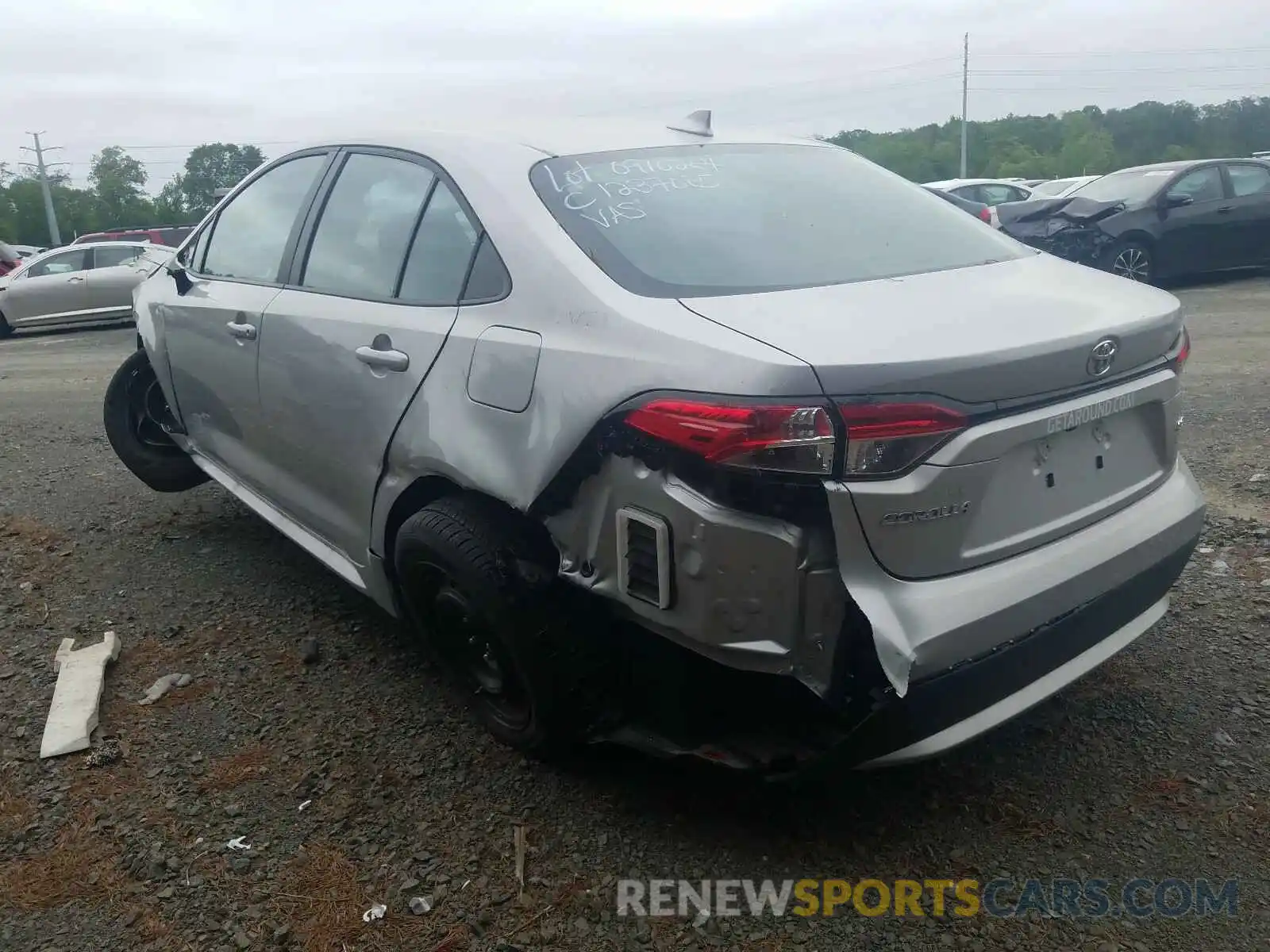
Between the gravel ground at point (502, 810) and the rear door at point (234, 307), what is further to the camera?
the rear door at point (234, 307)

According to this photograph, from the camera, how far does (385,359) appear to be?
9.10 feet

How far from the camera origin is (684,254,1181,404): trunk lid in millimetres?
1974

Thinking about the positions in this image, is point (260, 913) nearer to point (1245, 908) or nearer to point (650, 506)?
point (650, 506)

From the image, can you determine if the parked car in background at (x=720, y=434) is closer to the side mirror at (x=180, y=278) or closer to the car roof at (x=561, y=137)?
the car roof at (x=561, y=137)

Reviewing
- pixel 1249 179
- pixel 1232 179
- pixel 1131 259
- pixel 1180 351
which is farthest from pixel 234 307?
pixel 1249 179

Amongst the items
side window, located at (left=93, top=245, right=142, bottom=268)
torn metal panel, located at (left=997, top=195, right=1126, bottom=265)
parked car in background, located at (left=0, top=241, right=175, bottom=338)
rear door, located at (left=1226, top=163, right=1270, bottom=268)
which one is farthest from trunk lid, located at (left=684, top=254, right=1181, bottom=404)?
side window, located at (left=93, top=245, right=142, bottom=268)

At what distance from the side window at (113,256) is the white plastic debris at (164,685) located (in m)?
13.4

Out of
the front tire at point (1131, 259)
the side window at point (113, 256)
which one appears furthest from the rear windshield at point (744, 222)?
the side window at point (113, 256)

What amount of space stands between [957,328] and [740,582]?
68 centimetres

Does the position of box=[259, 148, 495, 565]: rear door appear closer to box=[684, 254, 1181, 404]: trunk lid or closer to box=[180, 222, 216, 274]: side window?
box=[684, 254, 1181, 404]: trunk lid

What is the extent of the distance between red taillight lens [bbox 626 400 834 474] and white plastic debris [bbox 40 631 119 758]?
7.06 ft

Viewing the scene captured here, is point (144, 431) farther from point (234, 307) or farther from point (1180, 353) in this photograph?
point (1180, 353)

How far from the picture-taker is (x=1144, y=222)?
10.8 meters

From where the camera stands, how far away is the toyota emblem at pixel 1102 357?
2213 mm
